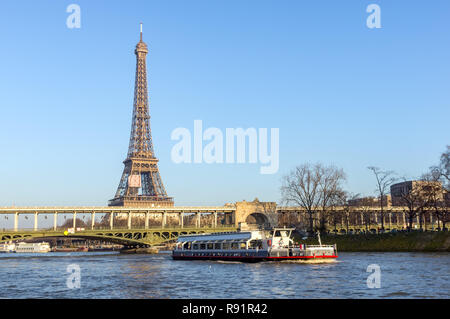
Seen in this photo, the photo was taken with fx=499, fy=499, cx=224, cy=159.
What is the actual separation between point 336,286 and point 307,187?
7147cm

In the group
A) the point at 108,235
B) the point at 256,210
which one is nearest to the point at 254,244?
the point at 108,235

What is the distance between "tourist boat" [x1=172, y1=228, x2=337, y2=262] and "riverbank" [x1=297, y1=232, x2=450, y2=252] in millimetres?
17016

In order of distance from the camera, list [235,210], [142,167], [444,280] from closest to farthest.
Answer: [444,280] < [235,210] < [142,167]

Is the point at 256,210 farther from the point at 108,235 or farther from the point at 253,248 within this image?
the point at 253,248

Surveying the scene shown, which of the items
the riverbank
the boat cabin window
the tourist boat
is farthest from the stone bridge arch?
the boat cabin window

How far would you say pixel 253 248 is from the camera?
7275 centimetres

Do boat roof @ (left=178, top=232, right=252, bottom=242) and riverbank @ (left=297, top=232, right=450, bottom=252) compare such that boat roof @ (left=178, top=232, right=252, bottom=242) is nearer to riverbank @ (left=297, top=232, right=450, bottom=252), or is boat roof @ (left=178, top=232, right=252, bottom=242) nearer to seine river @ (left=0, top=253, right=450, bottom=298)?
seine river @ (left=0, top=253, right=450, bottom=298)

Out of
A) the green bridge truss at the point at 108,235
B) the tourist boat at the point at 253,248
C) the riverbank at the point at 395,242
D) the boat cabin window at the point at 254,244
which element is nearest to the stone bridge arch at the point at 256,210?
the green bridge truss at the point at 108,235

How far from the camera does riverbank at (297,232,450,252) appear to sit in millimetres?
77938

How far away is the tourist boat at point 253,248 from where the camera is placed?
66250 mm
